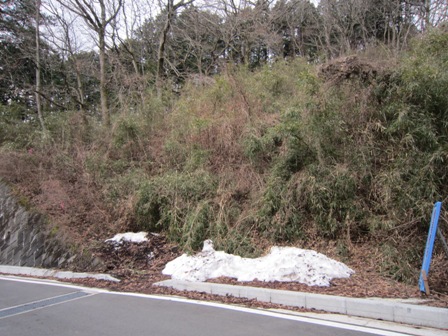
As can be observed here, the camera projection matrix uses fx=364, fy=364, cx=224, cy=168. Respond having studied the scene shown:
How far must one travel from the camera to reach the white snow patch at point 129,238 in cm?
942

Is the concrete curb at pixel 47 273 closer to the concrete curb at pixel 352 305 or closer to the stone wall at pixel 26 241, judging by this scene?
the stone wall at pixel 26 241

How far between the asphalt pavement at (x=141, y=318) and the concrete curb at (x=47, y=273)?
4.38ft

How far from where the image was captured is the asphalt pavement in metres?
4.46

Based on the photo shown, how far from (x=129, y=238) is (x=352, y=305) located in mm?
6209

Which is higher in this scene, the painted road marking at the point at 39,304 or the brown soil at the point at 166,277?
the brown soil at the point at 166,277

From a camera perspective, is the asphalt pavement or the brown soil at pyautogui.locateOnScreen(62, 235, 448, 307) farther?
the brown soil at pyautogui.locateOnScreen(62, 235, 448, 307)

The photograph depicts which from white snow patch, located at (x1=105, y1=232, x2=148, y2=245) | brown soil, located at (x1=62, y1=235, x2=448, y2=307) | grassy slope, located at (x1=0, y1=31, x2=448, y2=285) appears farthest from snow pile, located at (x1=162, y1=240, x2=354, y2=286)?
white snow patch, located at (x1=105, y1=232, x2=148, y2=245)

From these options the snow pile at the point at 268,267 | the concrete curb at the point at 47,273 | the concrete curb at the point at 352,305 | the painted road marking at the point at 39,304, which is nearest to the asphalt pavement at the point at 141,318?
the painted road marking at the point at 39,304

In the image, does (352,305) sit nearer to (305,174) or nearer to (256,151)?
(305,174)

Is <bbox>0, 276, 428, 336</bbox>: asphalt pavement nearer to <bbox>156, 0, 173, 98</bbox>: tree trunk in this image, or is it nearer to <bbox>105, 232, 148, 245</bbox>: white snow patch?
<bbox>105, 232, 148, 245</bbox>: white snow patch

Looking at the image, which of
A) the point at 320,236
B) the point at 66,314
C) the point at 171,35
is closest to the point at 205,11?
the point at 171,35

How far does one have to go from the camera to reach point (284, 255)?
7055 millimetres

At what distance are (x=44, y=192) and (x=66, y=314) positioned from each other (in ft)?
24.2

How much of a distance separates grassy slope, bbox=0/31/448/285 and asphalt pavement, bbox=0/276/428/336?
2.53m
